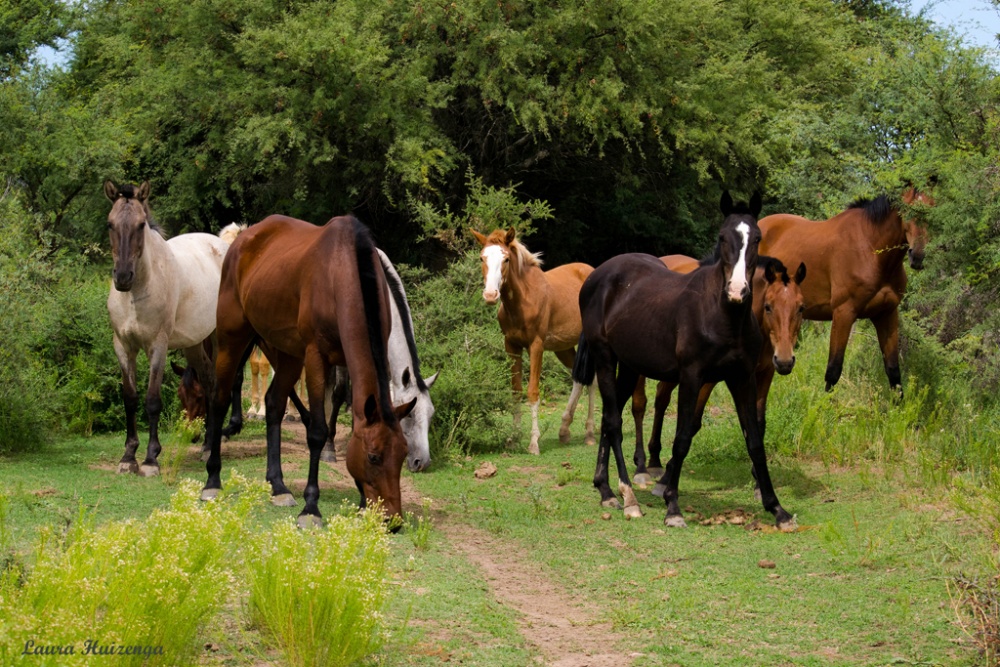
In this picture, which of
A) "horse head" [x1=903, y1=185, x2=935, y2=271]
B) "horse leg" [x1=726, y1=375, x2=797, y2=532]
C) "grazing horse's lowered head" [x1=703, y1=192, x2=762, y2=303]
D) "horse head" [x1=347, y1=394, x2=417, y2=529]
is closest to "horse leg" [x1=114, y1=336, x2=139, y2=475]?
"horse head" [x1=347, y1=394, x2=417, y2=529]

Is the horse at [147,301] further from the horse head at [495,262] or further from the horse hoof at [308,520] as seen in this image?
the horse head at [495,262]

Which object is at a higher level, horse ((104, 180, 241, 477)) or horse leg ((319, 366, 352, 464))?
horse ((104, 180, 241, 477))

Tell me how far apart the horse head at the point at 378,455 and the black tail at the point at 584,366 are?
3380 mm

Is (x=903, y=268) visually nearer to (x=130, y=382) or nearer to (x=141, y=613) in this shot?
(x=130, y=382)

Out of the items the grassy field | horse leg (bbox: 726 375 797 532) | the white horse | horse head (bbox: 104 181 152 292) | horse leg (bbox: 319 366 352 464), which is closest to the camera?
the grassy field

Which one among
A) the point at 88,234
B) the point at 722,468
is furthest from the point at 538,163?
the point at 722,468

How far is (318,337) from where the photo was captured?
778 centimetres

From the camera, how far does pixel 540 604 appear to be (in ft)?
20.4

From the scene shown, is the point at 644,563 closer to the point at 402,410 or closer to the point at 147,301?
the point at 402,410

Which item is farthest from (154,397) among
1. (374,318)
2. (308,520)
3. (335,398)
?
(374,318)

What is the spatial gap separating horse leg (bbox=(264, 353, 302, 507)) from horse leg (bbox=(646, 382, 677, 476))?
134 inches

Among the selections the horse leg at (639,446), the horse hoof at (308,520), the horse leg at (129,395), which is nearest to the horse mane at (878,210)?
the horse leg at (639,446)

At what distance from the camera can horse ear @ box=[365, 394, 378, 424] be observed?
7.10 m

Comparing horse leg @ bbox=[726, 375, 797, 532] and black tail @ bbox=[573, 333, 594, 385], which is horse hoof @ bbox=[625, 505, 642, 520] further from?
black tail @ bbox=[573, 333, 594, 385]
